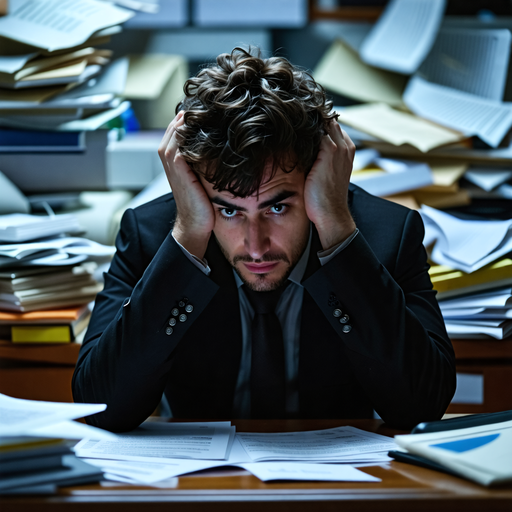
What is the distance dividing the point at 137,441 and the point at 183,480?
21 cm

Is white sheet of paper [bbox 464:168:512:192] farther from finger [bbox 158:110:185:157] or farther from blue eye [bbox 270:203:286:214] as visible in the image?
finger [bbox 158:110:185:157]

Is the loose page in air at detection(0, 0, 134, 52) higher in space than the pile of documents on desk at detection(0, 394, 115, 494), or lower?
A: higher

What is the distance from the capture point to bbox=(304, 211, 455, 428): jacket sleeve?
1135 mm

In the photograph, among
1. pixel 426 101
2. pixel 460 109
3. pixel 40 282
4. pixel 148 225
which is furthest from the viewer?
pixel 426 101

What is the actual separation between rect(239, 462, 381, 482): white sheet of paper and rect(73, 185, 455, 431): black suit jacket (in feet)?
0.91

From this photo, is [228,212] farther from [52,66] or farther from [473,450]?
[52,66]

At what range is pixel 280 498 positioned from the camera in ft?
2.68

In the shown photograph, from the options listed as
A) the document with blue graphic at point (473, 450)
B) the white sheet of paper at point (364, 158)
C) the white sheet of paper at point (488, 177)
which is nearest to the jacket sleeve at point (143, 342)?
the document with blue graphic at point (473, 450)

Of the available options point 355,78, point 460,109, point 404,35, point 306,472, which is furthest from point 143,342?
point 404,35

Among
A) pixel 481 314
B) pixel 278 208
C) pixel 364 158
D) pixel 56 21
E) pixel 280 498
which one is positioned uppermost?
pixel 56 21

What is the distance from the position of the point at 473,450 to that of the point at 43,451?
1.92 ft

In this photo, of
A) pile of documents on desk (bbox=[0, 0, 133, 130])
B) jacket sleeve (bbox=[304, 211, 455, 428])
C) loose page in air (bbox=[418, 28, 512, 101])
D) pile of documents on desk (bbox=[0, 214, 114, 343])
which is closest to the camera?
jacket sleeve (bbox=[304, 211, 455, 428])

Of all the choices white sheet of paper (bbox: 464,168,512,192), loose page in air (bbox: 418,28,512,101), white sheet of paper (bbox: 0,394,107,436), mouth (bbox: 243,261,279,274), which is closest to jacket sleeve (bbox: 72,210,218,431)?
mouth (bbox: 243,261,279,274)

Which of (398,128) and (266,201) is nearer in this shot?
(266,201)
